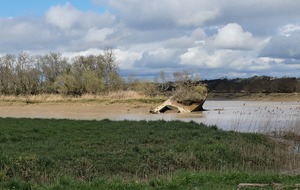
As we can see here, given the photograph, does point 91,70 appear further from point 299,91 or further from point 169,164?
point 169,164

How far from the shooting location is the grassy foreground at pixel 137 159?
9547 mm

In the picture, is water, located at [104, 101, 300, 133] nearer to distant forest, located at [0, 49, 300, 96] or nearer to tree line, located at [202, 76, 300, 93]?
distant forest, located at [0, 49, 300, 96]

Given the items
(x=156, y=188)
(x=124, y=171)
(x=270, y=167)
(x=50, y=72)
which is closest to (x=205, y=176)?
(x=156, y=188)

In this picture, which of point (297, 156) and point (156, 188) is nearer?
point (156, 188)

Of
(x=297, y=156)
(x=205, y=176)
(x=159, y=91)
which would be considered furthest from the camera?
(x=159, y=91)

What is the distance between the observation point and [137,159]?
1375 cm

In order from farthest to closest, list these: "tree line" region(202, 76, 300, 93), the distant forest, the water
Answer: "tree line" region(202, 76, 300, 93)
the distant forest
the water

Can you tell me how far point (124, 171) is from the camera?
1299 centimetres

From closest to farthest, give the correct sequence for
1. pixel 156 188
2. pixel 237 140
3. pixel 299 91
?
pixel 156 188
pixel 237 140
pixel 299 91

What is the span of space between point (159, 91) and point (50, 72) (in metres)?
21.4

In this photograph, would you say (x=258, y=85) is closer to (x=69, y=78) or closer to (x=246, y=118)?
(x=69, y=78)

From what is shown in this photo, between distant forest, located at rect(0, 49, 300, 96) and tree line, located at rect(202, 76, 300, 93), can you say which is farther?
tree line, located at rect(202, 76, 300, 93)

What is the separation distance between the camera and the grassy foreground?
9.55 meters

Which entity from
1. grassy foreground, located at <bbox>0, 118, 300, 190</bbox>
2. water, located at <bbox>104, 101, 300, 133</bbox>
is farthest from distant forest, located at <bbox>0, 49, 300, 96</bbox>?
grassy foreground, located at <bbox>0, 118, 300, 190</bbox>
